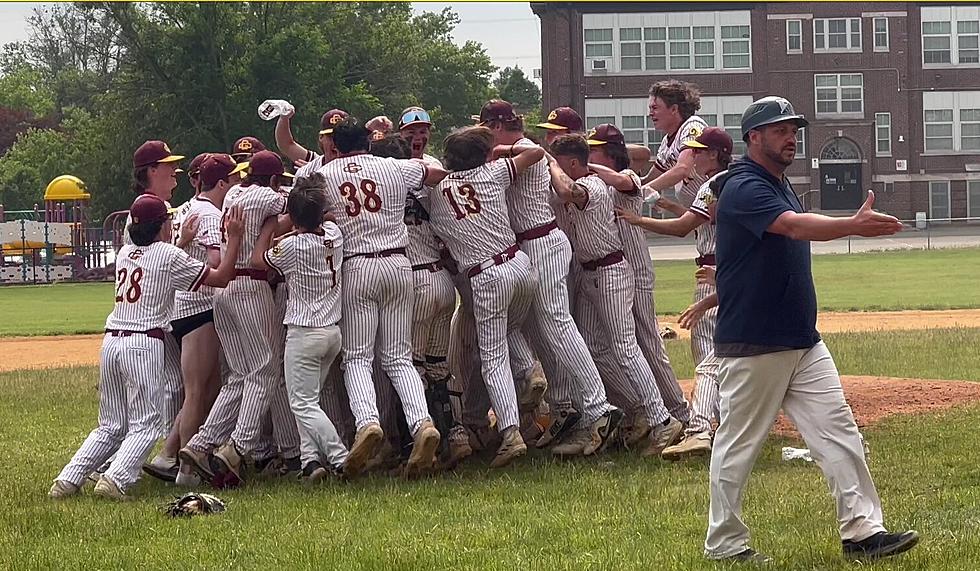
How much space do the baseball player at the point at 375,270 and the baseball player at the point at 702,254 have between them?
58.6 inches

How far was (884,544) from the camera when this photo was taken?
570 centimetres

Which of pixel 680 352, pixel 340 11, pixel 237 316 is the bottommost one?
pixel 680 352

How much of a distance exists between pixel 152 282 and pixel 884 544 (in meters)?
4.76

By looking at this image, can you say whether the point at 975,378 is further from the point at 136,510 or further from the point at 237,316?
the point at 136,510

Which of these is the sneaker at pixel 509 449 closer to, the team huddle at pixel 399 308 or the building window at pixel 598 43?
the team huddle at pixel 399 308

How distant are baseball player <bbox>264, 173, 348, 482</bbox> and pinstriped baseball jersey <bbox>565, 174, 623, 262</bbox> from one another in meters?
1.81

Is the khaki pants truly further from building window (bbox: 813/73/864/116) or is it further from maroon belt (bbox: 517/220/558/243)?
building window (bbox: 813/73/864/116)

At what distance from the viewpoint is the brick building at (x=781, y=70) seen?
60.0 m

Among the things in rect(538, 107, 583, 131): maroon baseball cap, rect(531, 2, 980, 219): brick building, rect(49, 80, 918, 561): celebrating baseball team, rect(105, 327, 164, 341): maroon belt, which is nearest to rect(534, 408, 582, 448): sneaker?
rect(49, 80, 918, 561): celebrating baseball team

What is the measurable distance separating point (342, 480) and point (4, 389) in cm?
789

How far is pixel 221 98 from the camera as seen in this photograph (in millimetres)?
51594

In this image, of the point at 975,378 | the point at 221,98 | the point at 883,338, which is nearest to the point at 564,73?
the point at 221,98

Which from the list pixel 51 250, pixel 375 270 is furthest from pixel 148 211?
pixel 51 250

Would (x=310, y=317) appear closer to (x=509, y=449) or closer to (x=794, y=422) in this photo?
(x=509, y=449)
